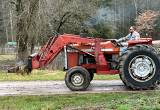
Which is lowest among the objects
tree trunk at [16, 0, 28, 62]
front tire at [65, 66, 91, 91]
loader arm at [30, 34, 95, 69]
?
front tire at [65, 66, 91, 91]

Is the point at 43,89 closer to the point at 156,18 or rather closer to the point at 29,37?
the point at 29,37

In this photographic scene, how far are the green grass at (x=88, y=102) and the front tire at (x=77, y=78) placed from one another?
1172 millimetres

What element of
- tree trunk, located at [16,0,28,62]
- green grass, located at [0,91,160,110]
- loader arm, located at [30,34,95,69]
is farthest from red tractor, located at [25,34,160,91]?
tree trunk, located at [16,0,28,62]

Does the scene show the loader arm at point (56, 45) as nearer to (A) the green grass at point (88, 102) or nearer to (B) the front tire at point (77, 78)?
(B) the front tire at point (77, 78)

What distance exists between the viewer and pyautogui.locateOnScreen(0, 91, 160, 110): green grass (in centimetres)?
1093

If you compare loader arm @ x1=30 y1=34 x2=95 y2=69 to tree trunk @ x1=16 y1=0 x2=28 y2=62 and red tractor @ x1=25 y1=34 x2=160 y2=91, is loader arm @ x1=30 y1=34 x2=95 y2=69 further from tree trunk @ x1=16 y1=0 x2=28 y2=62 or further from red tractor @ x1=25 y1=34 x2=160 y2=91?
tree trunk @ x1=16 y1=0 x2=28 y2=62

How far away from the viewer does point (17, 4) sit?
30.4m

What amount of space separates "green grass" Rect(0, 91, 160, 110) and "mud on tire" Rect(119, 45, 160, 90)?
854 millimetres

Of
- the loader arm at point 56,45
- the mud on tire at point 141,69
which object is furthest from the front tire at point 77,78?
the mud on tire at point 141,69

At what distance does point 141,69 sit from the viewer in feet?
48.2

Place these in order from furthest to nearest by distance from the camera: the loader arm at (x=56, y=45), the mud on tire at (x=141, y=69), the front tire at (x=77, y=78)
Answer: the loader arm at (x=56, y=45) → the front tire at (x=77, y=78) → the mud on tire at (x=141, y=69)

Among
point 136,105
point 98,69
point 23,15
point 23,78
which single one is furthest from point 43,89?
point 23,15

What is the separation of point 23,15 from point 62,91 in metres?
14.7

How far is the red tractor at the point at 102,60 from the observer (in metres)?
14.7
